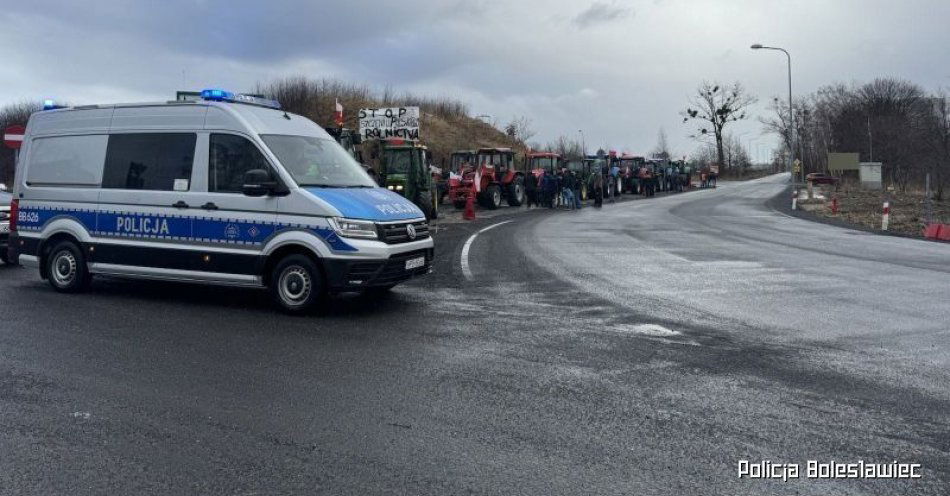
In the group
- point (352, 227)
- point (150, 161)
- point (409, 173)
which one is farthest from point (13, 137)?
point (409, 173)

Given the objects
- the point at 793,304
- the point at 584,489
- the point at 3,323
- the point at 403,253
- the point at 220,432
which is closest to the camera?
the point at 584,489

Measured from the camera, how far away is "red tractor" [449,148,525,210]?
3278 cm

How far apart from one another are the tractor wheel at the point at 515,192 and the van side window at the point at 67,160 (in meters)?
26.1

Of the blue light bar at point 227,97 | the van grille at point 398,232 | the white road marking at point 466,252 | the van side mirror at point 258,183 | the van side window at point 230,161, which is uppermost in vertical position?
the blue light bar at point 227,97

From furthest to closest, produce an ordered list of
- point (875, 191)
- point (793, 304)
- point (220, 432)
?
point (875, 191) → point (793, 304) → point (220, 432)

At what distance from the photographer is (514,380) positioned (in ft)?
19.5

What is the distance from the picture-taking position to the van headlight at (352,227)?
331 inches

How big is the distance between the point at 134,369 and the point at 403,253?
332 centimetres

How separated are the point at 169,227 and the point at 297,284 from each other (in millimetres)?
1890

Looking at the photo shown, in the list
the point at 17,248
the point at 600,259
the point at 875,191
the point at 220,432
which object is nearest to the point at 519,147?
the point at 875,191

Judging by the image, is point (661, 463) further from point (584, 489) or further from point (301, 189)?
point (301, 189)

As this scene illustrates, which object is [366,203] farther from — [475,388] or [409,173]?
[409,173]

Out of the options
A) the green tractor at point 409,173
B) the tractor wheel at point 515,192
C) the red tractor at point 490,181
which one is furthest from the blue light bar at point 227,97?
the tractor wheel at point 515,192

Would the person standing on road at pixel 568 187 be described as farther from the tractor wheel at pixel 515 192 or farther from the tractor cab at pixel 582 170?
the tractor cab at pixel 582 170
